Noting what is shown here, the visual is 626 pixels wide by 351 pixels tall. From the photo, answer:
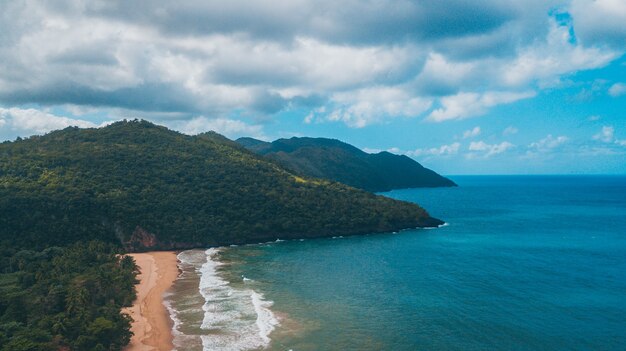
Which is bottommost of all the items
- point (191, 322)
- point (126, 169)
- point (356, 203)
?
point (191, 322)

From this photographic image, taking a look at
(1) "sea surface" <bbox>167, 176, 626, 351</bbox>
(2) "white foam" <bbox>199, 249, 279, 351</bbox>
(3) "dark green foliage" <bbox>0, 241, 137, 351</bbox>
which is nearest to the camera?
(3) "dark green foliage" <bbox>0, 241, 137, 351</bbox>

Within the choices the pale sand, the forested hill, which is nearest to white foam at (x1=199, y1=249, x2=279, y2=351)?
the pale sand

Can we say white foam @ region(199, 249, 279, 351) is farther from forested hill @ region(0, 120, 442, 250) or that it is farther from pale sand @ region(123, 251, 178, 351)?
forested hill @ region(0, 120, 442, 250)

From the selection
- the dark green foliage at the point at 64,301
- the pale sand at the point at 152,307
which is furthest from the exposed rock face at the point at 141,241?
the dark green foliage at the point at 64,301

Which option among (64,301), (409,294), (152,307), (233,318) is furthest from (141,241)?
(409,294)

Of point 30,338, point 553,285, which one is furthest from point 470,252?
point 30,338

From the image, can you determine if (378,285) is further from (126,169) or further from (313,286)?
(126,169)

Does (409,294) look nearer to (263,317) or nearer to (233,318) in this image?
(263,317)

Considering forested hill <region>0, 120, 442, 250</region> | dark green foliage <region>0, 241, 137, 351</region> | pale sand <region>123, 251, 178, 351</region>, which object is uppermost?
forested hill <region>0, 120, 442, 250</region>
